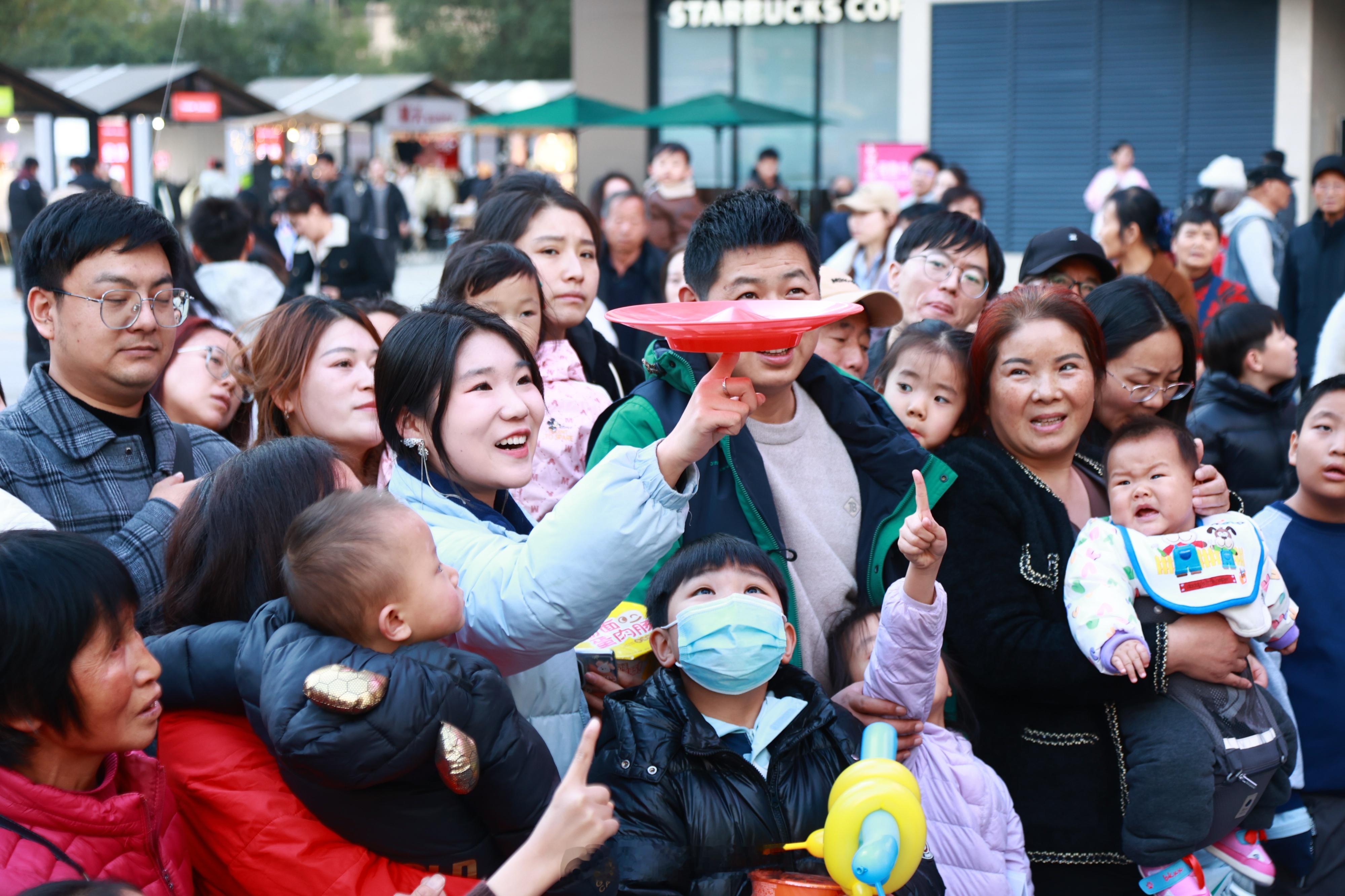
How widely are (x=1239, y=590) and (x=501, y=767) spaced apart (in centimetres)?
184

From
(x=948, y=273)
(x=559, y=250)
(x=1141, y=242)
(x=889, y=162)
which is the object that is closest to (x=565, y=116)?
(x=889, y=162)

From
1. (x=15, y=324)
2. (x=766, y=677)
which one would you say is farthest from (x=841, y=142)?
(x=766, y=677)

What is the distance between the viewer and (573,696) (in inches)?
89.4

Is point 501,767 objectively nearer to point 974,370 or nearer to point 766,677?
point 766,677

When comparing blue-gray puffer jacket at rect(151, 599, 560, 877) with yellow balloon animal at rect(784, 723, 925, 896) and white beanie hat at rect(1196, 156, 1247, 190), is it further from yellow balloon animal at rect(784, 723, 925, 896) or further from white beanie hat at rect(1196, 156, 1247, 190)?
white beanie hat at rect(1196, 156, 1247, 190)

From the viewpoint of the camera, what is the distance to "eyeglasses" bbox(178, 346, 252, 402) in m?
3.42

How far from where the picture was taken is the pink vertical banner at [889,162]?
12.9 meters

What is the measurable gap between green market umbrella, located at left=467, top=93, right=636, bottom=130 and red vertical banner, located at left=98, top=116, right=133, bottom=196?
466 inches

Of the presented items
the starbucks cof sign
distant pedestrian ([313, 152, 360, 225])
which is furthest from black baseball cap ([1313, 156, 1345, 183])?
distant pedestrian ([313, 152, 360, 225])

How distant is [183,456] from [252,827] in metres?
1.16

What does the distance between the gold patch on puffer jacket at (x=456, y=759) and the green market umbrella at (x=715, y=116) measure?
1289cm

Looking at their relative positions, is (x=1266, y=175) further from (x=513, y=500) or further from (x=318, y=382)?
(x=513, y=500)

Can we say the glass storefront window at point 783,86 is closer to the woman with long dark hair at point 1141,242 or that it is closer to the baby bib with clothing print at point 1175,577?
the woman with long dark hair at point 1141,242

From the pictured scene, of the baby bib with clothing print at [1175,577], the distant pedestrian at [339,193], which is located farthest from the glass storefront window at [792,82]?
the baby bib with clothing print at [1175,577]
